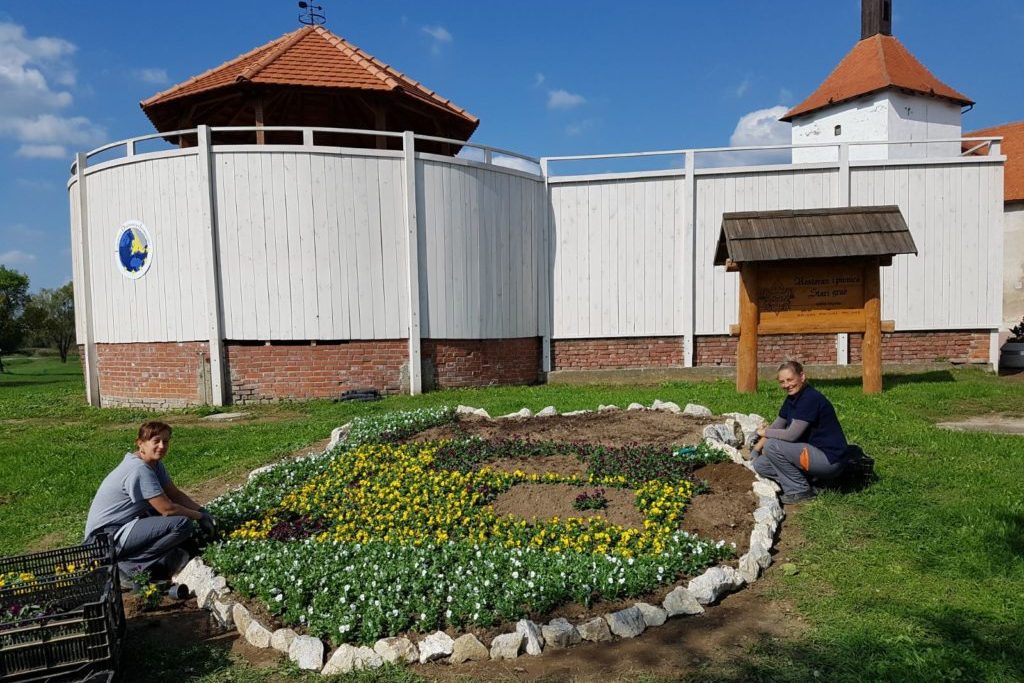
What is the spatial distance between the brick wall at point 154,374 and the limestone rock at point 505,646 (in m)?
11.2

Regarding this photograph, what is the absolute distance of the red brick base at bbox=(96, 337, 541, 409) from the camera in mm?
13312

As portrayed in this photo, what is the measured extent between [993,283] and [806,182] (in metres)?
4.79

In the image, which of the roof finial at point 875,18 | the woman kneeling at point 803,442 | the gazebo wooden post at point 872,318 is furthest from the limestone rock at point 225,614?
the roof finial at point 875,18

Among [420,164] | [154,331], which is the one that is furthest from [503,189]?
[154,331]

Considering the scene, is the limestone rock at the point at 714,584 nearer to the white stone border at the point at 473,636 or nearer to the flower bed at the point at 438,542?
the white stone border at the point at 473,636

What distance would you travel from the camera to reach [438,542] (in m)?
5.23

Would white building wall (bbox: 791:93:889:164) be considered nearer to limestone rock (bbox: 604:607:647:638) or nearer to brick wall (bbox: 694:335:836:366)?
brick wall (bbox: 694:335:836:366)

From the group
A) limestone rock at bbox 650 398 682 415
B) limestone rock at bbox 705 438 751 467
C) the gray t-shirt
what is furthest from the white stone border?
limestone rock at bbox 650 398 682 415

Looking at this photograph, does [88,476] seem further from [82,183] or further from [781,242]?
[781,242]

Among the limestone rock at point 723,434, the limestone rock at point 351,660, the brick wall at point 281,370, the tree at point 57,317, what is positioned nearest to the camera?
the limestone rock at point 351,660

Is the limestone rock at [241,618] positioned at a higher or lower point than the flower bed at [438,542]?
lower

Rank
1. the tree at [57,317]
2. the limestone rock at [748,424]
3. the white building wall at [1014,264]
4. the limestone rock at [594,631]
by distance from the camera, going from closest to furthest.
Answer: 1. the limestone rock at [594,631]
2. the limestone rock at [748,424]
3. the white building wall at [1014,264]
4. the tree at [57,317]

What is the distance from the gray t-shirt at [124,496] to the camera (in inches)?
199

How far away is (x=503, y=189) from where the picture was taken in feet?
48.4
